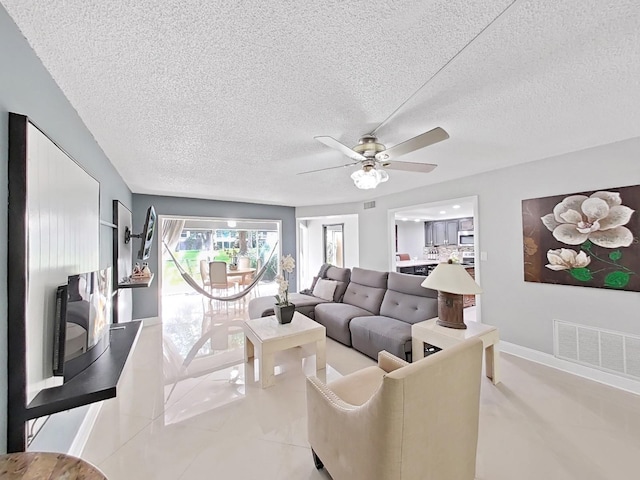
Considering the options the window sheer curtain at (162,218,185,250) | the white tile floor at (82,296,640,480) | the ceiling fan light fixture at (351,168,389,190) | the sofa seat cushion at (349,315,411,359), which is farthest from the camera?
the window sheer curtain at (162,218,185,250)

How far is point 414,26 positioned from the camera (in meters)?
1.05

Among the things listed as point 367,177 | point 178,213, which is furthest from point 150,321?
point 367,177

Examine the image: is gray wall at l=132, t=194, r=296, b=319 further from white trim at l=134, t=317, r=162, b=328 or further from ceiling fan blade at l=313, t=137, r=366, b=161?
ceiling fan blade at l=313, t=137, r=366, b=161

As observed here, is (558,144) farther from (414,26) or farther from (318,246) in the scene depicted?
(318,246)

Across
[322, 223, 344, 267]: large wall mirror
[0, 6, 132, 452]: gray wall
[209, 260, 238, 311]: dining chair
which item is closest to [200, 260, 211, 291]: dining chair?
[209, 260, 238, 311]: dining chair

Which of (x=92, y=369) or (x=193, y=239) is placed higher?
(x=193, y=239)

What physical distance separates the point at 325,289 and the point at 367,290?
0.78 metres

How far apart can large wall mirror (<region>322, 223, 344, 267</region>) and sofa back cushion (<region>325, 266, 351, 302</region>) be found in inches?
89.1

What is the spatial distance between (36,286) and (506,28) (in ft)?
7.25

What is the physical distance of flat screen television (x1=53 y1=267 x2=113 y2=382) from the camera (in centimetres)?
110

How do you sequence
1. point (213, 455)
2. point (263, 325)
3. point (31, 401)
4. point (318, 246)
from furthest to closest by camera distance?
point (318, 246) → point (263, 325) → point (213, 455) → point (31, 401)

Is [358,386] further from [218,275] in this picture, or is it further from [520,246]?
[218,275]

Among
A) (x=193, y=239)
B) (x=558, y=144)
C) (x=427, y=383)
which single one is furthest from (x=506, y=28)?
(x=193, y=239)

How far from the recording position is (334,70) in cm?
131
